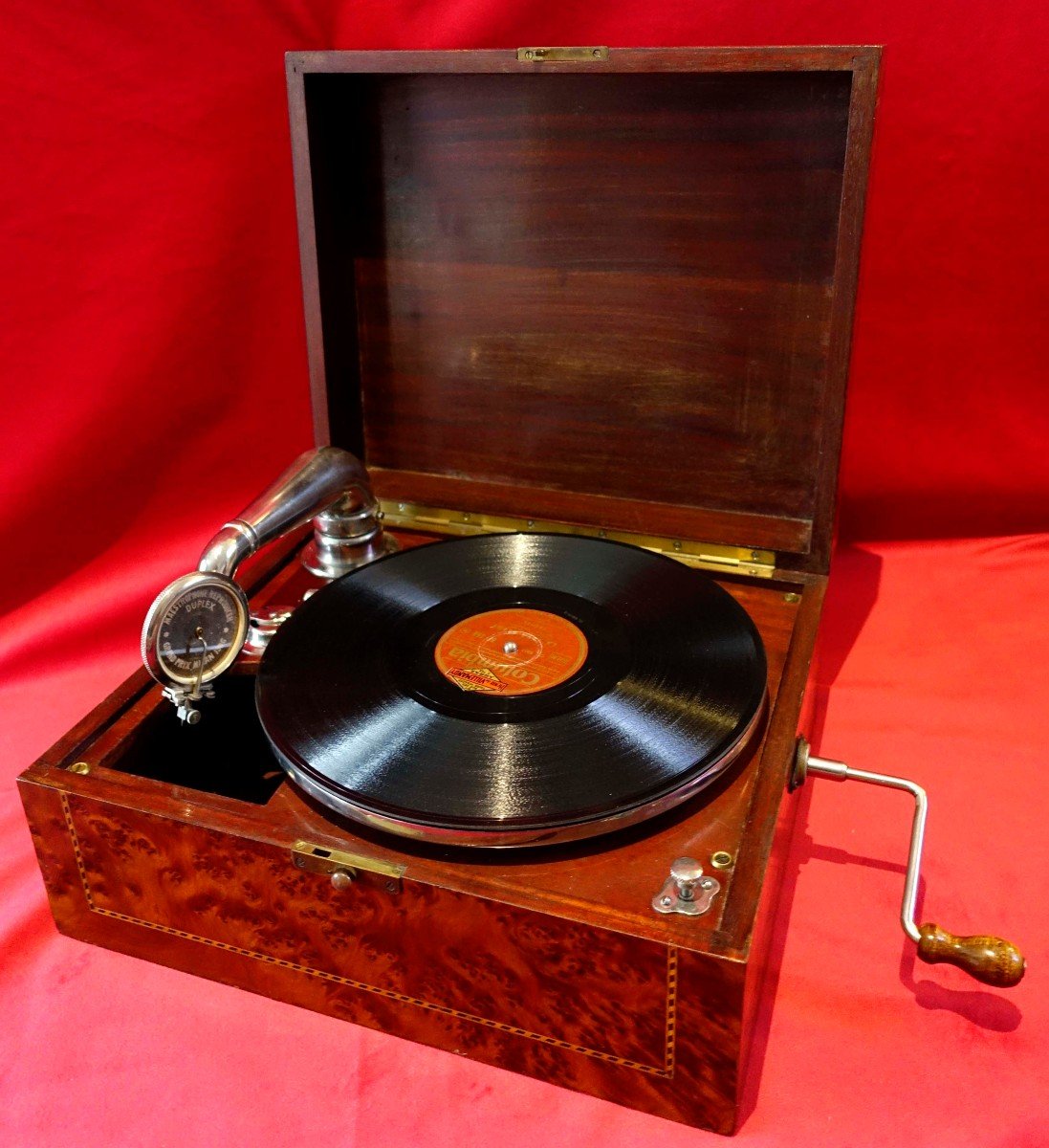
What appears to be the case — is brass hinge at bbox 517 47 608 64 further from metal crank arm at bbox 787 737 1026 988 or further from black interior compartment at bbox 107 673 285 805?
metal crank arm at bbox 787 737 1026 988

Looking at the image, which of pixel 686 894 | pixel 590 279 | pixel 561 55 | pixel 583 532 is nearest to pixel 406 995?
pixel 686 894

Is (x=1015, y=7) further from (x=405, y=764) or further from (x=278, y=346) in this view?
(x=405, y=764)

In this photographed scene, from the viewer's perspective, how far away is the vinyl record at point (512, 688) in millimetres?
1119

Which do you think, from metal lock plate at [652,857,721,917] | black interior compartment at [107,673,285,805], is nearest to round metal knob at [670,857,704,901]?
metal lock plate at [652,857,721,917]

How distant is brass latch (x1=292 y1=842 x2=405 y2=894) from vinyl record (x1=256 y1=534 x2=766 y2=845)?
4 cm

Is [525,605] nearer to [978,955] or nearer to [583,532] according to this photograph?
[583,532]

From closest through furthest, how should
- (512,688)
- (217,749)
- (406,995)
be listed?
1. (406,995)
2. (512,688)
3. (217,749)

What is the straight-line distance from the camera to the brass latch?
1.09 m

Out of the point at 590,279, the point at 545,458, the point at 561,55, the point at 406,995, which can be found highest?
the point at 561,55

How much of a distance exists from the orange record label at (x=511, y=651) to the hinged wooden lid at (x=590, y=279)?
0.31 metres

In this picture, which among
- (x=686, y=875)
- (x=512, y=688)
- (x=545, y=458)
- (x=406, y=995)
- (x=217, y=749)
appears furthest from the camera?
(x=545, y=458)

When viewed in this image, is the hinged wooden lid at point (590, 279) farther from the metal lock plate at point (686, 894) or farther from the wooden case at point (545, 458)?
the metal lock plate at point (686, 894)

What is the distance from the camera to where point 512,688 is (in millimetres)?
1282

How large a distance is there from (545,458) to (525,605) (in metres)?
0.36
